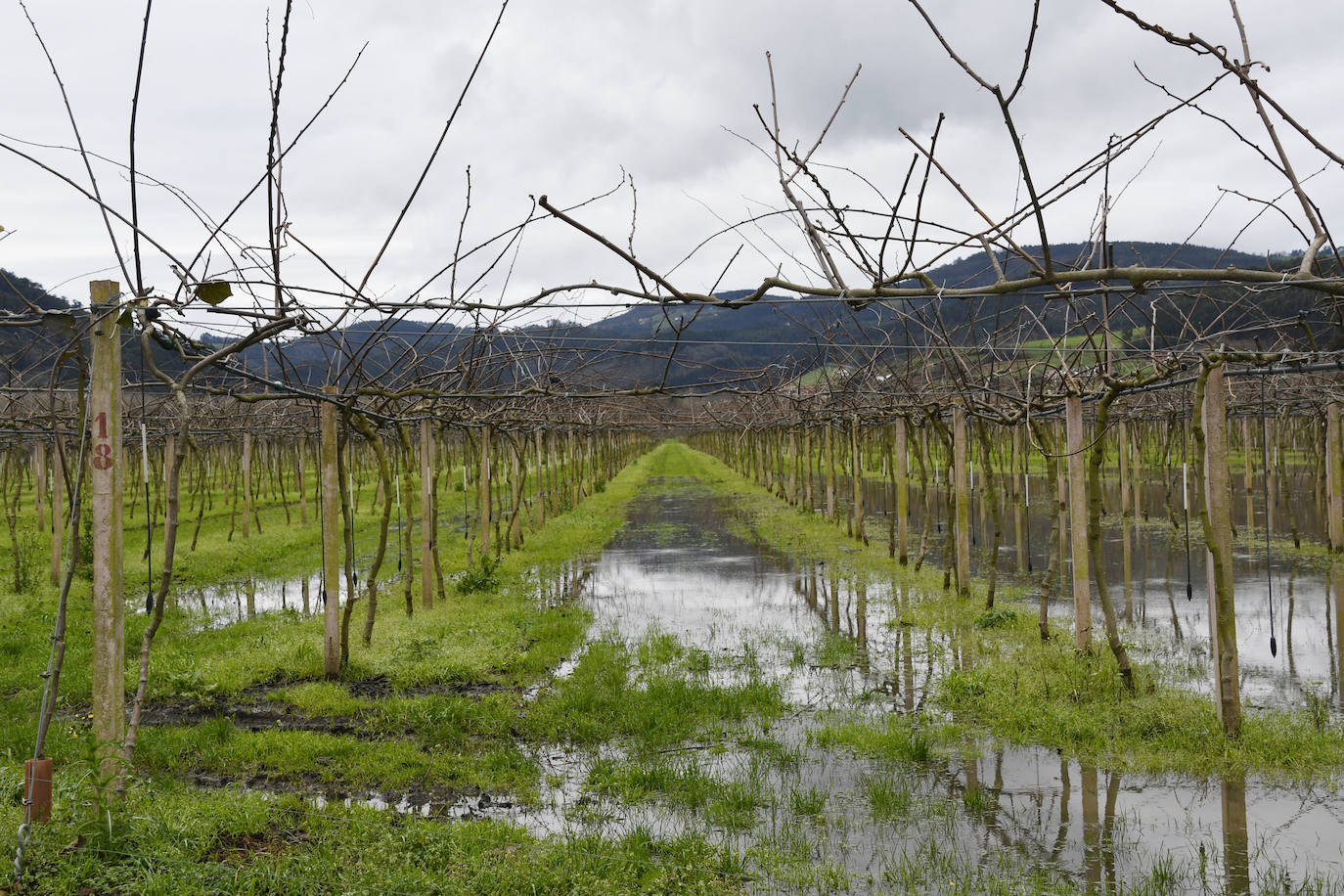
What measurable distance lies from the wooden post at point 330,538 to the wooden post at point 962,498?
7.24m

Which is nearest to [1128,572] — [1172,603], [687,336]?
[1172,603]

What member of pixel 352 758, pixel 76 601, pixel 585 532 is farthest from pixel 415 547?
pixel 352 758

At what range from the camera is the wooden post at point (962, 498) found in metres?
10.9

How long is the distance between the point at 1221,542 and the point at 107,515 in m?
6.78

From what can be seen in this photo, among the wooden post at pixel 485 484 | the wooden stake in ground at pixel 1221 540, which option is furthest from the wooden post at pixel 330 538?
the wooden stake in ground at pixel 1221 540

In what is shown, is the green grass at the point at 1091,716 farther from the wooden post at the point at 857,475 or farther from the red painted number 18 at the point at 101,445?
the wooden post at the point at 857,475

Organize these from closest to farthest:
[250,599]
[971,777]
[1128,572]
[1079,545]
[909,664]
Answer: [971,777] < [1079,545] < [909,664] < [1128,572] < [250,599]

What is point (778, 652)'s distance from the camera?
9.20m

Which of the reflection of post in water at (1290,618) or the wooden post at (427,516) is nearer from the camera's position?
the reflection of post in water at (1290,618)

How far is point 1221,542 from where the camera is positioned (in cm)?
599

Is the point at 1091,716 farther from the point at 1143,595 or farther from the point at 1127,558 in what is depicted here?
the point at 1127,558

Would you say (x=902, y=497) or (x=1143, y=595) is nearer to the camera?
(x=1143, y=595)

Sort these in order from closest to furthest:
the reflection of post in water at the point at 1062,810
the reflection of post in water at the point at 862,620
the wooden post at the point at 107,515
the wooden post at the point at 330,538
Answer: the wooden post at the point at 107,515, the reflection of post in water at the point at 1062,810, the wooden post at the point at 330,538, the reflection of post in water at the point at 862,620

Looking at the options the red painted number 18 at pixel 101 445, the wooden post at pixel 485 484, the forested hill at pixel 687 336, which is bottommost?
the wooden post at pixel 485 484
